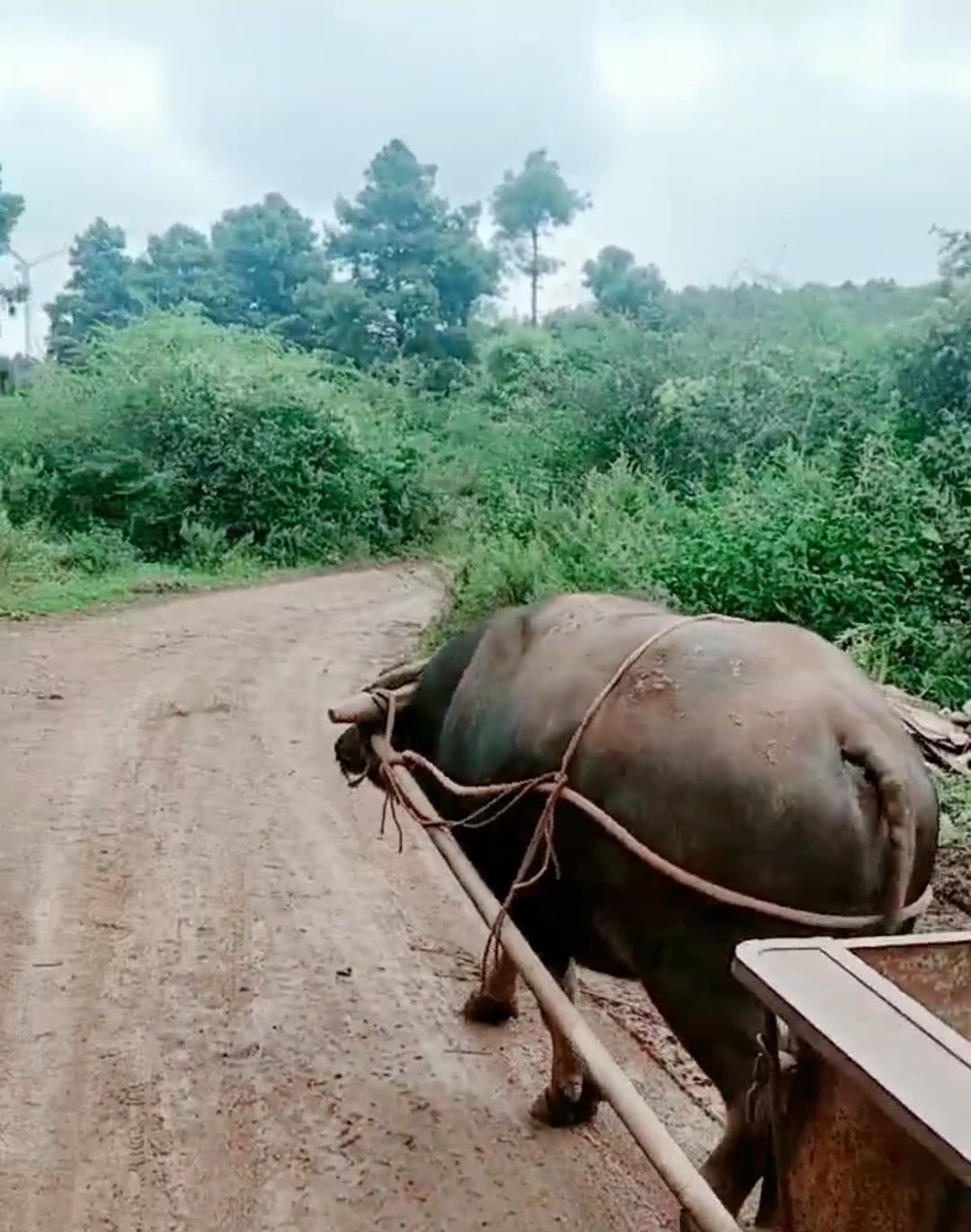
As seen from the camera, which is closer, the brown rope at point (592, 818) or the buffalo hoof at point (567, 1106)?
the brown rope at point (592, 818)

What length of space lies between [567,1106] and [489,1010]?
0.68 meters

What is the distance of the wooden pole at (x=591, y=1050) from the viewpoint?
7.04 feet

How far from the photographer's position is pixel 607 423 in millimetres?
15000

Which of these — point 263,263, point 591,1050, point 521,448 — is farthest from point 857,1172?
point 263,263

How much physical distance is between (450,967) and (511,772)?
186 centimetres

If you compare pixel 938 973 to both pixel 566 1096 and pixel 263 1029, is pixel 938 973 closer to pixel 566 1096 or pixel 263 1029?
pixel 566 1096

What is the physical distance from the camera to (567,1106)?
12.5 ft

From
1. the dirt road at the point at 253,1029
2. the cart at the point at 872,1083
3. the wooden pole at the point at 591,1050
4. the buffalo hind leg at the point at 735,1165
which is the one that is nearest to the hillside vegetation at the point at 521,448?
the dirt road at the point at 253,1029

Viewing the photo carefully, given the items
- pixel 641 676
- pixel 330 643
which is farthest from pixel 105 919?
pixel 330 643

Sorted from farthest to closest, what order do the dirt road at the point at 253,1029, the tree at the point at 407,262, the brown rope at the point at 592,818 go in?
the tree at the point at 407,262, the dirt road at the point at 253,1029, the brown rope at the point at 592,818

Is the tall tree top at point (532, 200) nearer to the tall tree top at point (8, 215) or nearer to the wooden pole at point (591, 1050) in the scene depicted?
the tall tree top at point (8, 215)

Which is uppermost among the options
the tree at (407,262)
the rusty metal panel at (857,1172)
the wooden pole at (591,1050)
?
the tree at (407,262)

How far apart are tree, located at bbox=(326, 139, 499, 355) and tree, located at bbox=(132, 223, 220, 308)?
7906 millimetres

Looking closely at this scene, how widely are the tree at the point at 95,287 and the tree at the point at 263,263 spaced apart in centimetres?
341
